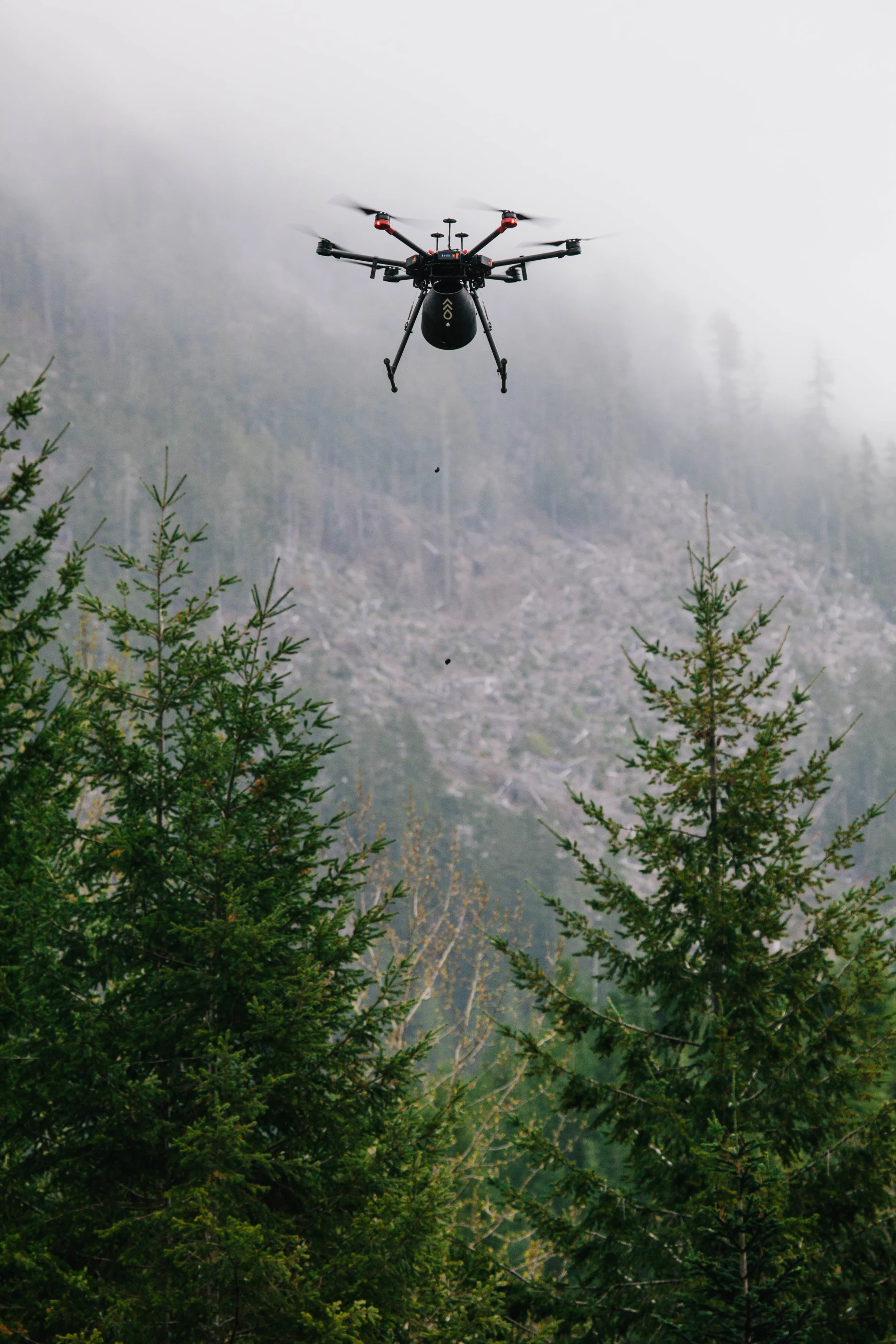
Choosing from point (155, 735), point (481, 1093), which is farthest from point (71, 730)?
point (481, 1093)

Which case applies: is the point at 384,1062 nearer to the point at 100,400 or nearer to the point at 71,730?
the point at 71,730

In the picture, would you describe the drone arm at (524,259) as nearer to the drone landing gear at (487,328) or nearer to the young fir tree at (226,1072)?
the drone landing gear at (487,328)

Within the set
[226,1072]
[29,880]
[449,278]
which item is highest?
[449,278]

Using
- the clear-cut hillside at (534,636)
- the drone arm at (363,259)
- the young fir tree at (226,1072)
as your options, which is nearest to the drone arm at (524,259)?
the drone arm at (363,259)

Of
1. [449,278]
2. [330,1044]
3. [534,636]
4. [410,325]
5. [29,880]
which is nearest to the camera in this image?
[330,1044]

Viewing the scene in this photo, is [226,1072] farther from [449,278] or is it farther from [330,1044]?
[449,278]

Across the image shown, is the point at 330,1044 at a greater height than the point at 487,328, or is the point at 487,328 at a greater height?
the point at 487,328

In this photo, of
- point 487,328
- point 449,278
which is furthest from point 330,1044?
point 449,278

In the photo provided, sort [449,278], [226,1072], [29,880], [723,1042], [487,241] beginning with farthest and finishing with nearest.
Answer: [449,278] → [723,1042] → [487,241] → [29,880] → [226,1072]
